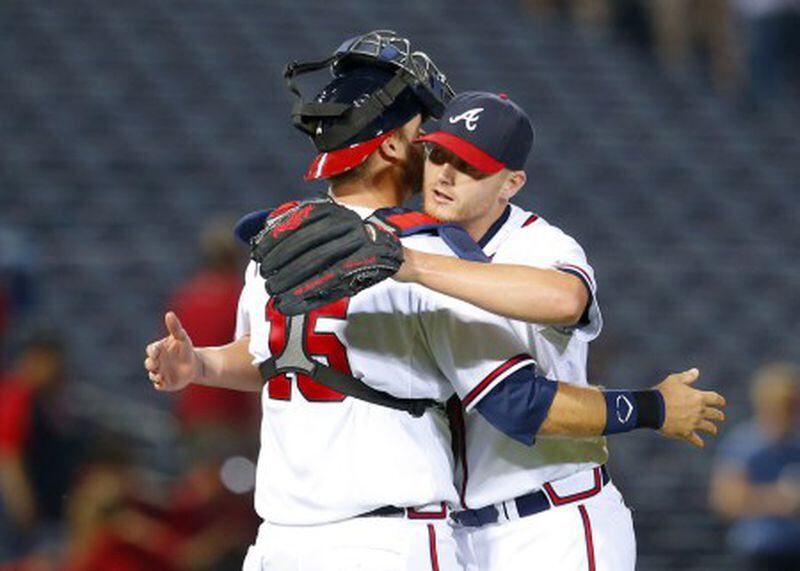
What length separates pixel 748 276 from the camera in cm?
1091

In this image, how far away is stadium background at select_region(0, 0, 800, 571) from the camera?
9281 mm

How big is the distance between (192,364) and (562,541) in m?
0.91

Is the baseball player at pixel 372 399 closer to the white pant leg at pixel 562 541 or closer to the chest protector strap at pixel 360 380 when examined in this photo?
the chest protector strap at pixel 360 380

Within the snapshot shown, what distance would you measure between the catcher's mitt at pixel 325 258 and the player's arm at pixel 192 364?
0.47 meters

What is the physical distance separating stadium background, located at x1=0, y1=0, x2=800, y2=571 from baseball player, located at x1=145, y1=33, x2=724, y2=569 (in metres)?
4.34

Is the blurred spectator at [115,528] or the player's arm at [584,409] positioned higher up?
the player's arm at [584,409]

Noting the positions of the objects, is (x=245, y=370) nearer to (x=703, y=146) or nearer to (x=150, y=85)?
(x=150, y=85)

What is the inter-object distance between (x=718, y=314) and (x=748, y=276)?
1.35ft

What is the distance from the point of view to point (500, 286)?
Result: 3.40m

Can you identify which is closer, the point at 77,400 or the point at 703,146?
the point at 77,400

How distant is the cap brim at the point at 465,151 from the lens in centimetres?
370

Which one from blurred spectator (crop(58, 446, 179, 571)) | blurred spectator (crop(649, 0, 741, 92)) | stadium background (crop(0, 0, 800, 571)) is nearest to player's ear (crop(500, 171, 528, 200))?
blurred spectator (crop(58, 446, 179, 571))

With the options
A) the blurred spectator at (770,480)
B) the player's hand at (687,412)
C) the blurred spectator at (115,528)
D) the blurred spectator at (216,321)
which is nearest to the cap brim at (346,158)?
the player's hand at (687,412)

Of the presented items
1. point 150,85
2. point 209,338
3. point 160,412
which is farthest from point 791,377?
point 150,85
